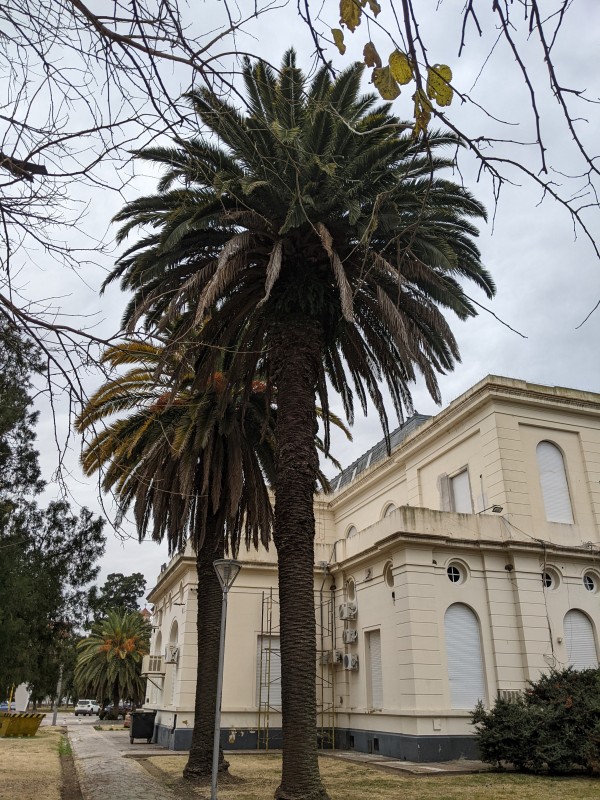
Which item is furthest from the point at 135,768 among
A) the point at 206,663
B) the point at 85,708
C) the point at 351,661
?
the point at 85,708

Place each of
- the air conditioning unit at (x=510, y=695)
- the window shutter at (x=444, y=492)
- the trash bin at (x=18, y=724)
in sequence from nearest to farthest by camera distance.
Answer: the air conditioning unit at (x=510, y=695) < the window shutter at (x=444, y=492) < the trash bin at (x=18, y=724)

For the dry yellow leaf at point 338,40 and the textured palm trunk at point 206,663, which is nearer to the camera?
the dry yellow leaf at point 338,40

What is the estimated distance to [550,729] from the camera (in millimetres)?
14523

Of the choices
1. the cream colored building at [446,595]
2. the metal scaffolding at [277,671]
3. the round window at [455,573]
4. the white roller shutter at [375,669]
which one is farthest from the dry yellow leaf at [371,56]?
the metal scaffolding at [277,671]

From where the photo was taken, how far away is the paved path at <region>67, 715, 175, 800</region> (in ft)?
40.5

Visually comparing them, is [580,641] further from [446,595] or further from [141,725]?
[141,725]

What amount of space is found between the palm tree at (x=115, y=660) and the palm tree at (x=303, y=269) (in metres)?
38.7

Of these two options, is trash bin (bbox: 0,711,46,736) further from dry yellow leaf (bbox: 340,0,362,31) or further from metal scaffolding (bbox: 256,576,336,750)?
dry yellow leaf (bbox: 340,0,362,31)

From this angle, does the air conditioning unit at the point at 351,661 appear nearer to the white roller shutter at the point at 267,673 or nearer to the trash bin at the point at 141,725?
the white roller shutter at the point at 267,673

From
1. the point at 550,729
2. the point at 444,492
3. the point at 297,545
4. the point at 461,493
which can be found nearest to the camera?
the point at 297,545

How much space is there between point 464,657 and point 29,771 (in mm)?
11363

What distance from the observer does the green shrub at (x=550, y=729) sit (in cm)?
1412

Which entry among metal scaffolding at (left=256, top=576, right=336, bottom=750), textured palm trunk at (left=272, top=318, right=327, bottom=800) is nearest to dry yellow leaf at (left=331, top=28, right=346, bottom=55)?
textured palm trunk at (left=272, top=318, right=327, bottom=800)

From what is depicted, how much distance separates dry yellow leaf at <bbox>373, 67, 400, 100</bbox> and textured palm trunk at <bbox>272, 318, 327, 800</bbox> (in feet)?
28.5
